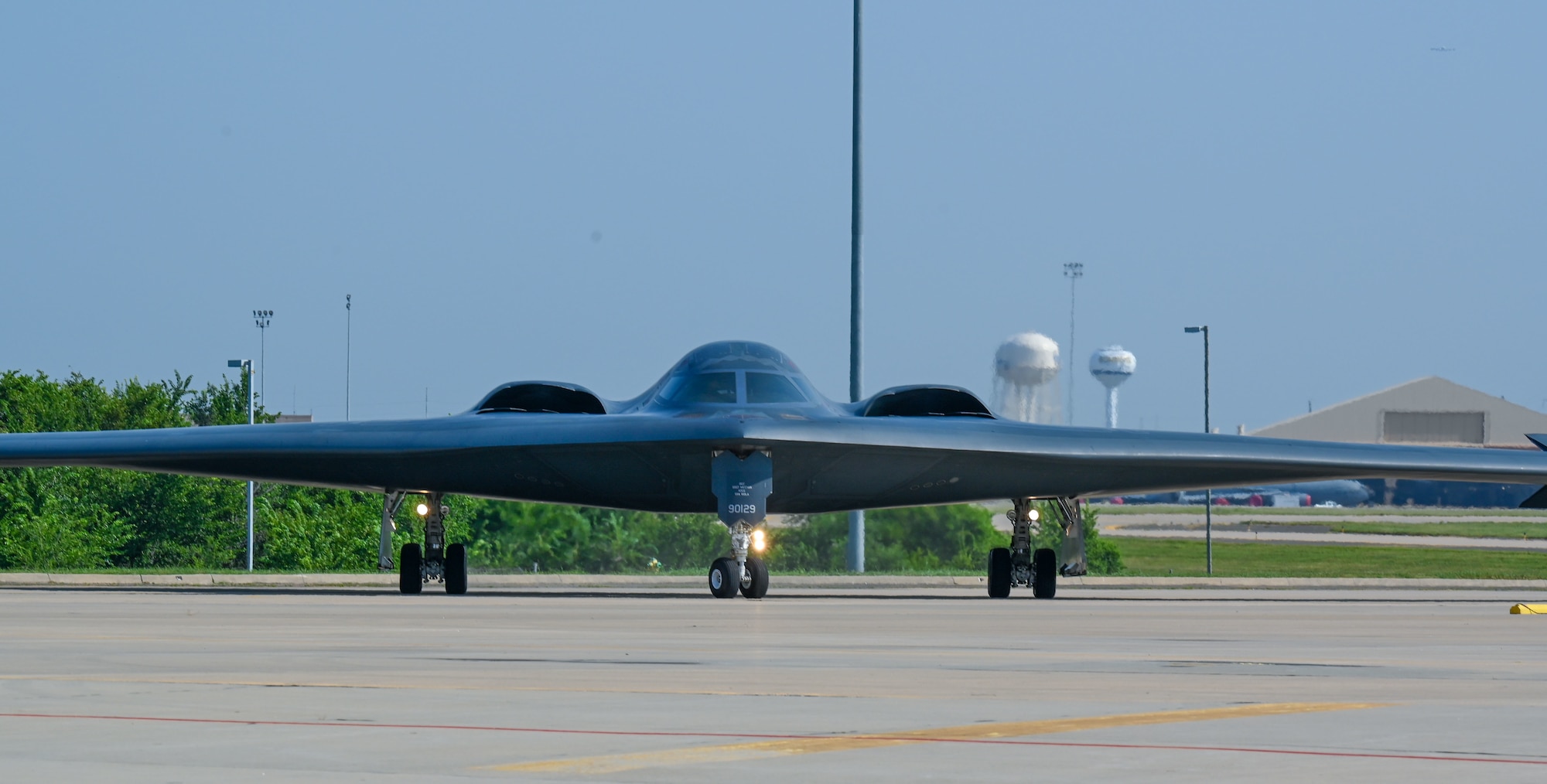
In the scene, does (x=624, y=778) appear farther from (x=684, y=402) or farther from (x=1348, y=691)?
(x=684, y=402)

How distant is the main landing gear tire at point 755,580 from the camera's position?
74.1 feet

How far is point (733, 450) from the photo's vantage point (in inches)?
922

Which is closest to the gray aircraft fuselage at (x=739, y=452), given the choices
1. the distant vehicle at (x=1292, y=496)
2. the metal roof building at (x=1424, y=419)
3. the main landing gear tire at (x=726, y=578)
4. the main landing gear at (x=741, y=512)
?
the main landing gear at (x=741, y=512)

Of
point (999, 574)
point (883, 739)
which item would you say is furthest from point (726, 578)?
point (883, 739)

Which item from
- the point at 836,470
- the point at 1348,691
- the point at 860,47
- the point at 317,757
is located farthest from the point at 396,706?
the point at 860,47

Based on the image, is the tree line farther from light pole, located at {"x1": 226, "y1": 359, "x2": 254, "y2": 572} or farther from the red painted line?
the red painted line

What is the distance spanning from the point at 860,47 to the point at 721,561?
1911 cm

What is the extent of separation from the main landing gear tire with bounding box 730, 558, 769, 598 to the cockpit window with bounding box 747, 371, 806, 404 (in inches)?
112

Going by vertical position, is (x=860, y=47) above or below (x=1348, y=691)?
above

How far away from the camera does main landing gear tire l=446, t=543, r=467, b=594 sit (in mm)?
26484

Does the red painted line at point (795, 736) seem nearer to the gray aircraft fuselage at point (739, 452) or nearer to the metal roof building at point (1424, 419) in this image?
the gray aircraft fuselage at point (739, 452)

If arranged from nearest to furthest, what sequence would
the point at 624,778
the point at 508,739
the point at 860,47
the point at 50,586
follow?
the point at 624,778, the point at 508,739, the point at 50,586, the point at 860,47

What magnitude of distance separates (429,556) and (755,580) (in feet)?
19.9

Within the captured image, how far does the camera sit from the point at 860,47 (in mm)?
39406
